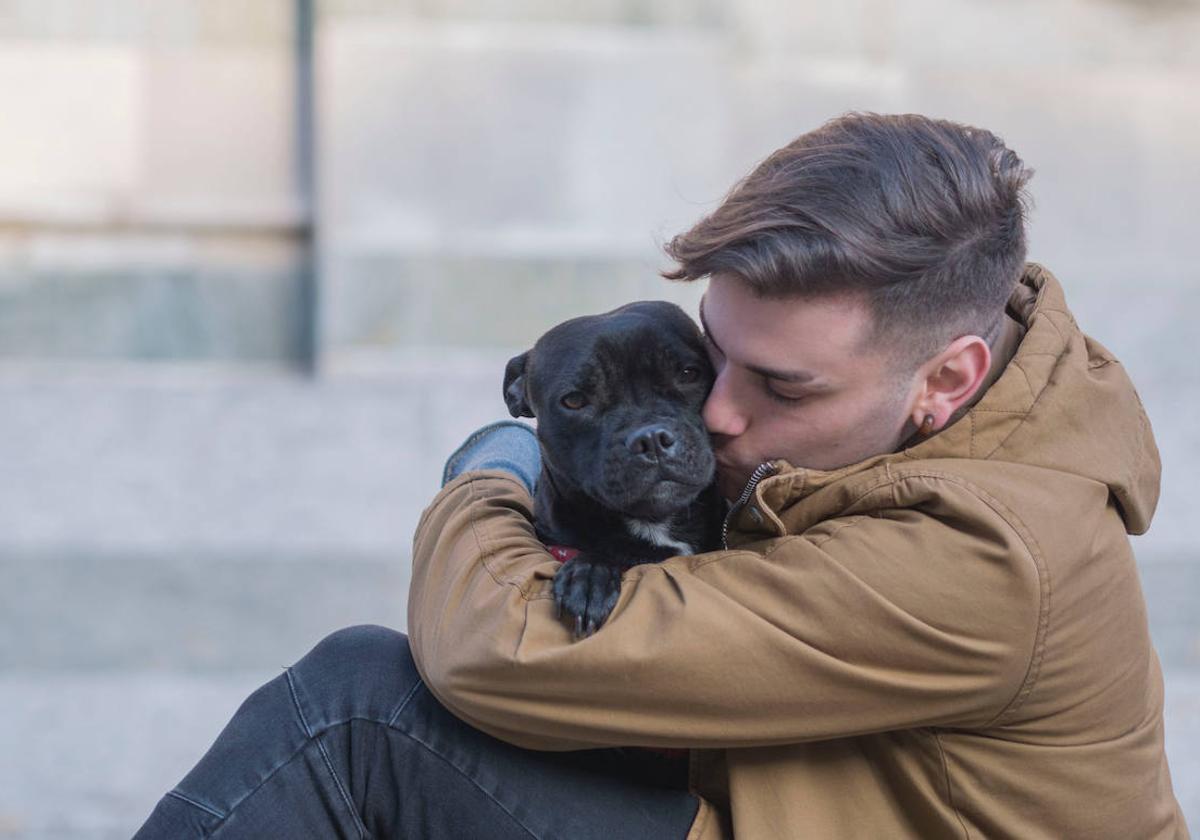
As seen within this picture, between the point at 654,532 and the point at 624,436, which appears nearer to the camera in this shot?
the point at 624,436

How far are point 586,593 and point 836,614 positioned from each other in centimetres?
40

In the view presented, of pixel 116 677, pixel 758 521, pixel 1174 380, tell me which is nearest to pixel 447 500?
pixel 758 521

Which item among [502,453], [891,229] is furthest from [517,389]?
[891,229]

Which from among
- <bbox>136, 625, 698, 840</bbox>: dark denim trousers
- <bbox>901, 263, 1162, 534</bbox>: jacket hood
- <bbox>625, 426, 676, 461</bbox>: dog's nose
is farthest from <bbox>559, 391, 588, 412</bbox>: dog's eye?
<bbox>901, 263, 1162, 534</bbox>: jacket hood

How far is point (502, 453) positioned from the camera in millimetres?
3066

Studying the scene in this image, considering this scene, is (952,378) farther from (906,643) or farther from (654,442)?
(654,442)

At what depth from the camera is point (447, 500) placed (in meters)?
2.53

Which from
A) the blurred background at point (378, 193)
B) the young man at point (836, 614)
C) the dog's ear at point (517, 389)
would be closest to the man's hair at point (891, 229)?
the young man at point (836, 614)

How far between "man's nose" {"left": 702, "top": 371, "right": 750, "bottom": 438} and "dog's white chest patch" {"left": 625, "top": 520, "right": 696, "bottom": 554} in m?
0.37

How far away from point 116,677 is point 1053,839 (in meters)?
3.81

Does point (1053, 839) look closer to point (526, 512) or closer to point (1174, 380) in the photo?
point (526, 512)

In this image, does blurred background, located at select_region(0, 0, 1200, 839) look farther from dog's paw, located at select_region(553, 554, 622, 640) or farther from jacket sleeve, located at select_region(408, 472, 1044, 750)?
jacket sleeve, located at select_region(408, 472, 1044, 750)

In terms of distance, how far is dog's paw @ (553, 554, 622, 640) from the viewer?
215cm

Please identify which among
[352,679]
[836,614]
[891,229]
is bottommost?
[352,679]
